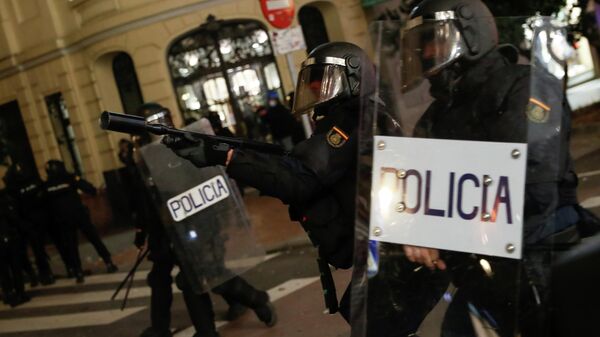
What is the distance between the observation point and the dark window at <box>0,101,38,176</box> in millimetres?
15773

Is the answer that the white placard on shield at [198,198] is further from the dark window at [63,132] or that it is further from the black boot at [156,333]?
the dark window at [63,132]

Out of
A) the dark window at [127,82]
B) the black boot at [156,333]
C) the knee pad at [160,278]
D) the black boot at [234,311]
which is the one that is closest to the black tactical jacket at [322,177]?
the knee pad at [160,278]

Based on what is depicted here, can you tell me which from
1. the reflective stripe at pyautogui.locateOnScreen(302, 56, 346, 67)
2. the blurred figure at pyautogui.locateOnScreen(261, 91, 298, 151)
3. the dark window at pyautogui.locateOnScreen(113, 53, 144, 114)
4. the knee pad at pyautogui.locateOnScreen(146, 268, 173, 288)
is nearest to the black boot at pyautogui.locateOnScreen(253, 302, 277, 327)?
the knee pad at pyautogui.locateOnScreen(146, 268, 173, 288)

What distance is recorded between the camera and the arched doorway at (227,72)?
1402cm

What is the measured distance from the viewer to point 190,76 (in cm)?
1404

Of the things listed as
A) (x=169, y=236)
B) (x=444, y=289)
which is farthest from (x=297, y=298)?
(x=444, y=289)

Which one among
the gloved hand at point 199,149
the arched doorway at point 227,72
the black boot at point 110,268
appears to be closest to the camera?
the gloved hand at point 199,149

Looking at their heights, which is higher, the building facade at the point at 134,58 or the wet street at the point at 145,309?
the building facade at the point at 134,58

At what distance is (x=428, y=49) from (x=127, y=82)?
13.0 metres

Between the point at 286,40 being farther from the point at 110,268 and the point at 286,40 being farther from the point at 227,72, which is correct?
the point at 227,72

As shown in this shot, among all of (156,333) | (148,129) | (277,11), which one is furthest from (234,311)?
(277,11)

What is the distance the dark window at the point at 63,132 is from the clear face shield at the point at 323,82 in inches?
512

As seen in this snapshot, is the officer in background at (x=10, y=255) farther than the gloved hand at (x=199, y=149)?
Yes

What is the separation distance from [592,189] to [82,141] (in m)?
10.6
